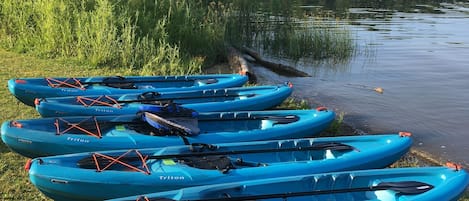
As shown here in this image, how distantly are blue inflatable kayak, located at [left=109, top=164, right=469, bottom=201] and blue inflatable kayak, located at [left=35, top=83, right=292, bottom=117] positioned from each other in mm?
1730

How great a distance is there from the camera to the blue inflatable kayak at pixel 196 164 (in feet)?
12.0

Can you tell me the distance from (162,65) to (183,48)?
177cm

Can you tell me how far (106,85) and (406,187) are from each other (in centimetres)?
430

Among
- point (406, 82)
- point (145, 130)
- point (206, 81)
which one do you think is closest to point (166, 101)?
point (145, 130)

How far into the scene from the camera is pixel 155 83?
23.1 feet

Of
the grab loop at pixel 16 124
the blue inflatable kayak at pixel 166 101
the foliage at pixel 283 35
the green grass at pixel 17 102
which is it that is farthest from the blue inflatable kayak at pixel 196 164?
the foliage at pixel 283 35

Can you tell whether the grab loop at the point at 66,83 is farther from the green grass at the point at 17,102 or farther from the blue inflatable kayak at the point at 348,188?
the blue inflatable kayak at the point at 348,188

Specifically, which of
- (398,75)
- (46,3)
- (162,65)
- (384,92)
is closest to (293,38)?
(398,75)

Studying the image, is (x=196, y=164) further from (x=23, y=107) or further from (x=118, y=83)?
(x=23, y=107)

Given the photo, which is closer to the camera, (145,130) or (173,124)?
(173,124)

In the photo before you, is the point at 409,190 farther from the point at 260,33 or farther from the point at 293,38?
the point at 260,33

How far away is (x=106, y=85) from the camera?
6.64 m

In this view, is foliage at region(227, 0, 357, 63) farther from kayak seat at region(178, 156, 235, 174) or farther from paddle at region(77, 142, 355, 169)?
kayak seat at region(178, 156, 235, 174)

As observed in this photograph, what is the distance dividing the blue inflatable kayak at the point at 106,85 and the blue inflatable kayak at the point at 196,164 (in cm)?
242
